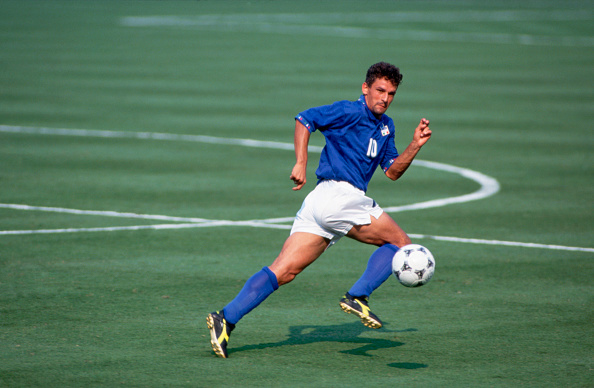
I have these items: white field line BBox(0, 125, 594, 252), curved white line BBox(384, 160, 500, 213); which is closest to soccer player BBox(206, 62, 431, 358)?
white field line BBox(0, 125, 594, 252)

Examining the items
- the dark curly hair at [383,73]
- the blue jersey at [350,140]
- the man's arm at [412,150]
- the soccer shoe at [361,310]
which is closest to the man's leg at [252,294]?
the soccer shoe at [361,310]

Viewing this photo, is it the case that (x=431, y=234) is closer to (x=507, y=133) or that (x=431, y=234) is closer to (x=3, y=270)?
(x=3, y=270)

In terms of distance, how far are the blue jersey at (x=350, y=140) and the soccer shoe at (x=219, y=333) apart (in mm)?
1304

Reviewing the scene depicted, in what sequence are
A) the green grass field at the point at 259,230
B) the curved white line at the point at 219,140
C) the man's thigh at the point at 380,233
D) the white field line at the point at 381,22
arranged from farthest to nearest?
1. the white field line at the point at 381,22
2. the curved white line at the point at 219,140
3. the man's thigh at the point at 380,233
4. the green grass field at the point at 259,230

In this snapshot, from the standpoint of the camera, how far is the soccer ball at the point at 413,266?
711cm

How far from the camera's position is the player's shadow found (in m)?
7.24

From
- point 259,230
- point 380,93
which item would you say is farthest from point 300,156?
point 259,230

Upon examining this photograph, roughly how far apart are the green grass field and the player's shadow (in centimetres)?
3

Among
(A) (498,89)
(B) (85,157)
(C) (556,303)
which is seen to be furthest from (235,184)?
(A) (498,89)

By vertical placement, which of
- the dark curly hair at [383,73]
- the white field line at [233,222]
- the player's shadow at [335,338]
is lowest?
the player's shadow at [335,338]

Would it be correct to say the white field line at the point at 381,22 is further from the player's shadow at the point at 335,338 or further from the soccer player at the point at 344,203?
the soccer player at the point at 344,203

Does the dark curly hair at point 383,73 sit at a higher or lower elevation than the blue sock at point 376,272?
higher

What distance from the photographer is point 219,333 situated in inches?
269

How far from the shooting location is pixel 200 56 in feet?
111
